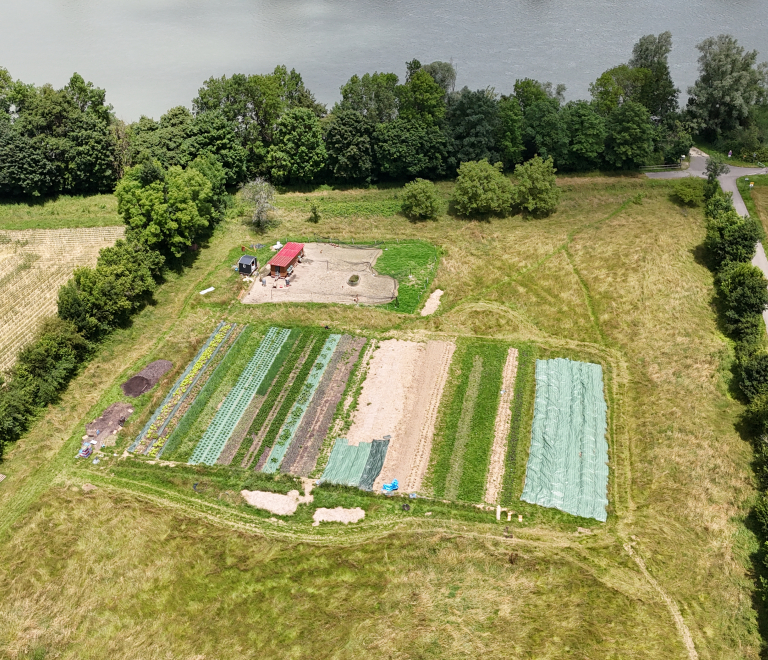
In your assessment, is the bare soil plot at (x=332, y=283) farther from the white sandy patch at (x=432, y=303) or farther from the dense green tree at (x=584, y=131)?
the dense green tree at (x=584, y=131)

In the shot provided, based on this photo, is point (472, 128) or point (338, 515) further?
point (472, 128)

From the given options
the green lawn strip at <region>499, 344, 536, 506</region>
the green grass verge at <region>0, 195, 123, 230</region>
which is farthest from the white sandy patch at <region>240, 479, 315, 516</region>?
the green grass verge at <region>0, 195, 123, 230</region>

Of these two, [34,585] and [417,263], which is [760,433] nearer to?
[417,263]

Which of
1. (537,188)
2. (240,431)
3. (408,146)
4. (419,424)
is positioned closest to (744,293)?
(537,188)

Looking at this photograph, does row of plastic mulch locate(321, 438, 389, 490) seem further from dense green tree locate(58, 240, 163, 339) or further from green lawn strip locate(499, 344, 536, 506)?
dense green tree locate(58, 240, 163, 339)

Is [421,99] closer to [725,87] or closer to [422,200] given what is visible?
[422,200]

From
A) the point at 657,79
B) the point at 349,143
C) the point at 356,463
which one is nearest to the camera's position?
the point at 356,463

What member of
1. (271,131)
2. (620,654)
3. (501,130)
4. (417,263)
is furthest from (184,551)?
(501,130)

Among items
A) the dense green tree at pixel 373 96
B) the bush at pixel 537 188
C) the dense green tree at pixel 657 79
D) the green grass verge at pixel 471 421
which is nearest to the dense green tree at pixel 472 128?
the bush at pixel 537 188
